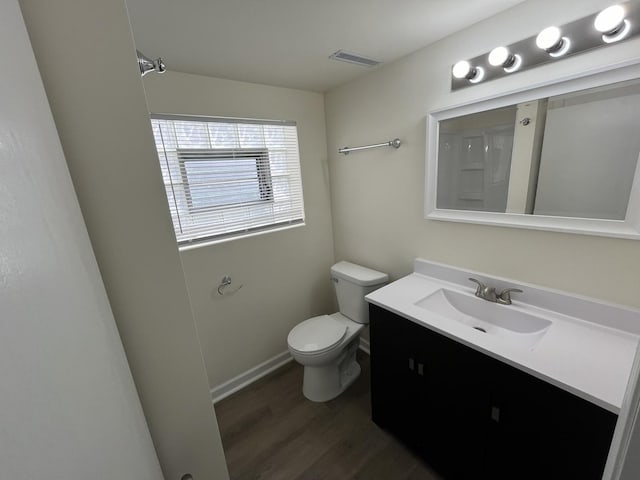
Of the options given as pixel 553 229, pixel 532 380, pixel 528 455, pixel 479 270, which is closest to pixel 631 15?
pixel 553 229

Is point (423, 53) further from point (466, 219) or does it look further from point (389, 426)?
point (389, 426)

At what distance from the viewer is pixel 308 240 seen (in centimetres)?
229

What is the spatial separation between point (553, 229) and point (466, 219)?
37cm

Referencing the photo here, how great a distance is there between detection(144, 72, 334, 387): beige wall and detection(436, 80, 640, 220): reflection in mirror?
3.52 feet

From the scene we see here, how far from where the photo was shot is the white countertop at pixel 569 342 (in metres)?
0.85

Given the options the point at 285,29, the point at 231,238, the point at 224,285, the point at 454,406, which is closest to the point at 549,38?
the point at 285,29

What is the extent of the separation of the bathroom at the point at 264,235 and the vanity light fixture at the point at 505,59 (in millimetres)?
72

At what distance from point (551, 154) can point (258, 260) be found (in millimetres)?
1812

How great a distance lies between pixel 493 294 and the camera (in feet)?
4.49

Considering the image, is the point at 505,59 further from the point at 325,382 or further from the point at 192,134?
the point at 325,382

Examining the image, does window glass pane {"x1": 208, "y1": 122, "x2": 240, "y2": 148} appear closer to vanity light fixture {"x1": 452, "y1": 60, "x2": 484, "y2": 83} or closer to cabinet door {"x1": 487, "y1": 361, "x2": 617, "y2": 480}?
vanity light fixture {"x1": 452, "y1": 60, "x2": 484, "y2": 83}

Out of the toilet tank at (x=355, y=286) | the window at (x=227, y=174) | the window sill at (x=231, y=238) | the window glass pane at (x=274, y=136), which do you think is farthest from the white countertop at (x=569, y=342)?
the window glass pane at (x=274, y=136)

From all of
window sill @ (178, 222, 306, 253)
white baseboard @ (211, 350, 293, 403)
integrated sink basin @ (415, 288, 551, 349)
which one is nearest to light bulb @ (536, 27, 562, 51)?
integrated sink basin @ (415, 288, 551, 349)

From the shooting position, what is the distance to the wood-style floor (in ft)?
4.74
